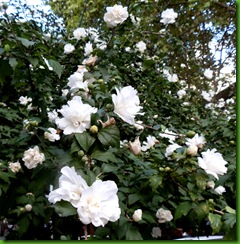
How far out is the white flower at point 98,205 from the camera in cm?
72

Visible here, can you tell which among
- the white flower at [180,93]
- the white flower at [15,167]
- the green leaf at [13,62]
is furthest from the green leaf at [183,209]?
the white flower at [180,93]

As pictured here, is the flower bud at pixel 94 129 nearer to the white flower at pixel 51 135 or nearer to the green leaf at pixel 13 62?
the white flower at pixel 51 135

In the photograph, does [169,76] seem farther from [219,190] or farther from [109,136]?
[109,136]

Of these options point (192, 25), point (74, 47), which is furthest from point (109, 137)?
point (192, 25)

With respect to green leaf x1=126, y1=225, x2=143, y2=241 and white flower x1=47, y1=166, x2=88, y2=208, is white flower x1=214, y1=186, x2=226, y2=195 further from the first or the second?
white flower x1=47, y1=166, x2=88, y2=208

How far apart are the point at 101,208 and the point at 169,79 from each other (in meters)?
1.75

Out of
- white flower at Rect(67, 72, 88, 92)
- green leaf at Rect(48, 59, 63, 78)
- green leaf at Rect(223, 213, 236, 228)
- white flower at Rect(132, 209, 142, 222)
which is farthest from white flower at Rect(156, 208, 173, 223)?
green leaf at Rect(48, 59, 63, 78)

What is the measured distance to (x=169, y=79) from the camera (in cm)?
237

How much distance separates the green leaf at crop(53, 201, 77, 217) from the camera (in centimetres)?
75

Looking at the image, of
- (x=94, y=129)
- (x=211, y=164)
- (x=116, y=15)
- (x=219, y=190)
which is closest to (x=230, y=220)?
(x=211, y=164)

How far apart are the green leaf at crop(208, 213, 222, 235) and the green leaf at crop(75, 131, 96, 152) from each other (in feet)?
1.24

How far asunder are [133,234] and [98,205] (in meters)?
0.24

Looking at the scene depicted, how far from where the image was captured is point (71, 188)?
0.75 m

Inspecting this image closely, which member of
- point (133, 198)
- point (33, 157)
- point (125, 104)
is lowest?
point (133, 198)
